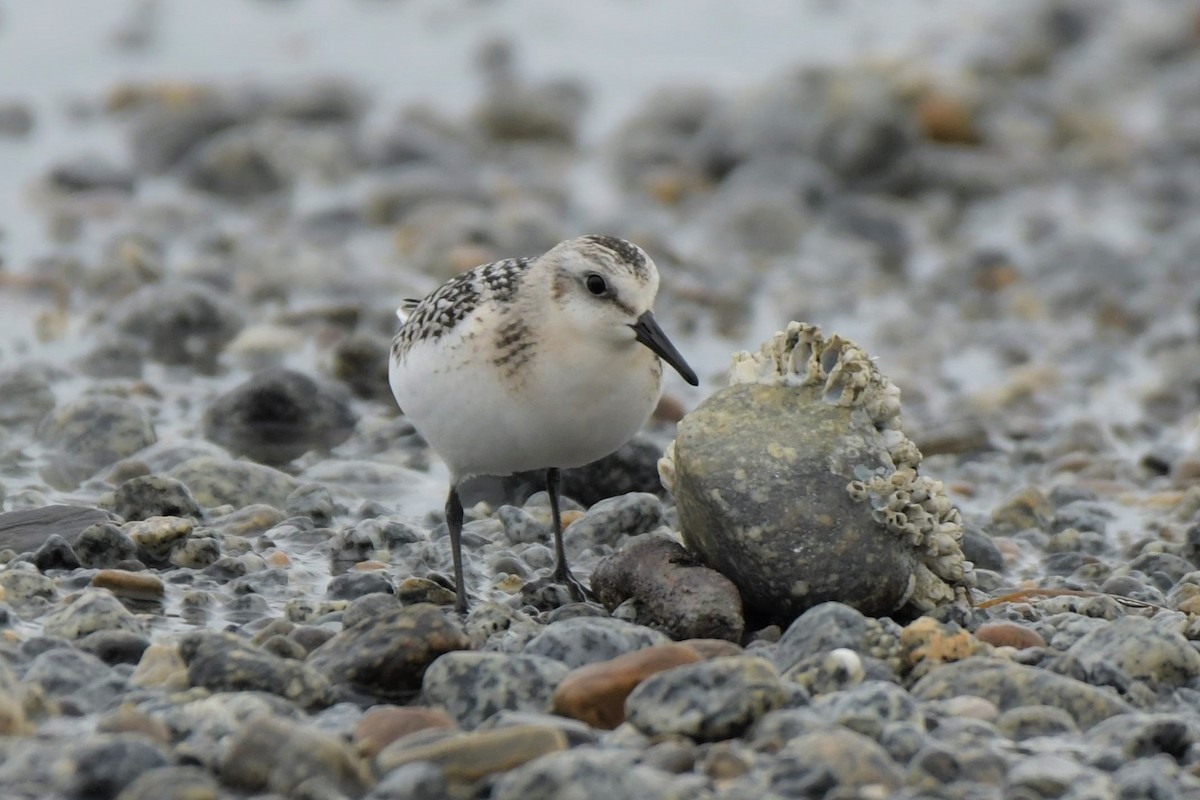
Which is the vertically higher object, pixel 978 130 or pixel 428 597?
pixel 978 130

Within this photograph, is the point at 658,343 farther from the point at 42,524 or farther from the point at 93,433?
the point at 93,433

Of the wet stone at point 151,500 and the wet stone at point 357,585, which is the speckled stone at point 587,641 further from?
the wet stone at point 151,500

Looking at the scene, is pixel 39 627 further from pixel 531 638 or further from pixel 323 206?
pixel 323 206

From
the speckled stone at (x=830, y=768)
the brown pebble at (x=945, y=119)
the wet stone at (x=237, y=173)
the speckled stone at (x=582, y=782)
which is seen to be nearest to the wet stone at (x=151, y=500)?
the speckled stone at (x=582, y=782)

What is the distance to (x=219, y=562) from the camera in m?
7.30

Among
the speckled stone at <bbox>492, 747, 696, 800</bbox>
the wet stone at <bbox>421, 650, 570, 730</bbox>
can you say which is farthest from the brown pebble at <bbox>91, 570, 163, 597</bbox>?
the speckled stone at <bbox>492, 747, 696, 800</bbox>

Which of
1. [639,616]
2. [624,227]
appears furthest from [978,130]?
[639,616]

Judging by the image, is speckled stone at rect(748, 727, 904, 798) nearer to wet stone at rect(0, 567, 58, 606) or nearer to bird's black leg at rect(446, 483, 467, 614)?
bird's black leg at rect(446, 483, 467, 614)

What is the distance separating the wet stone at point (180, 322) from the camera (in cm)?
1194

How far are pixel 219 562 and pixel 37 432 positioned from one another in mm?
3017

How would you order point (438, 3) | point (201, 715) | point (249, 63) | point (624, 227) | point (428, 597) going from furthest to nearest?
point (438, 3) → point (249, 63) → point (624, 227) → point (428, 597) → point (201, 715)

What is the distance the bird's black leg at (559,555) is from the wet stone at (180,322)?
4881 mm

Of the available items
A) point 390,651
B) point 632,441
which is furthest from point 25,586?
point 632,441

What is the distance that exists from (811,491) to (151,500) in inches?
131
